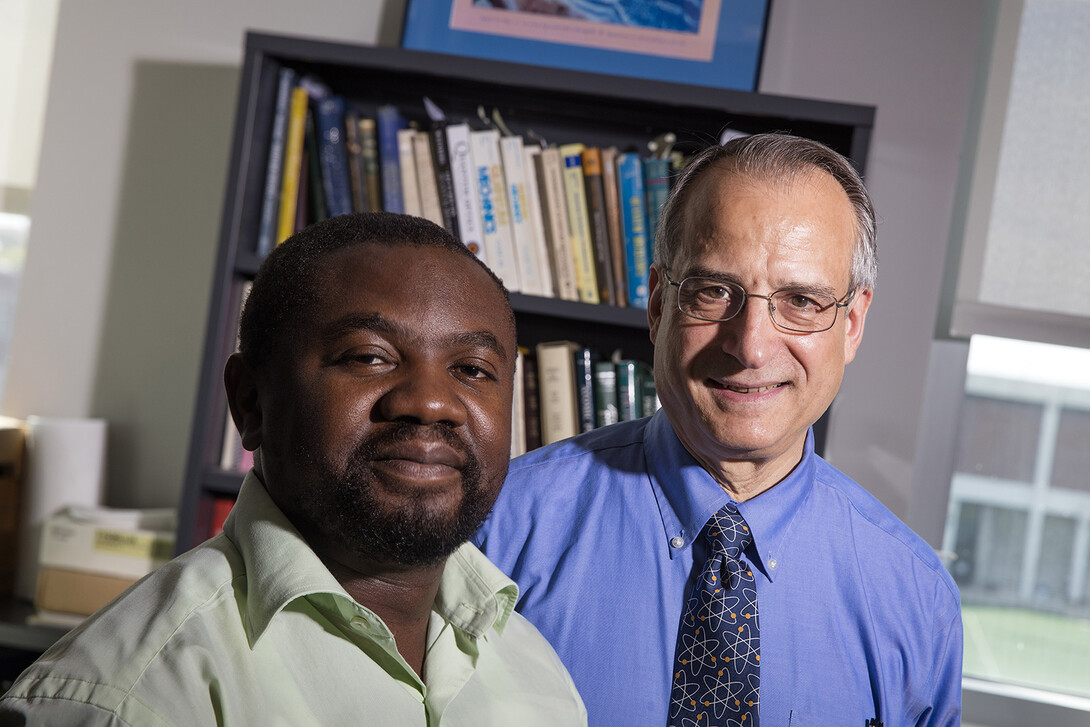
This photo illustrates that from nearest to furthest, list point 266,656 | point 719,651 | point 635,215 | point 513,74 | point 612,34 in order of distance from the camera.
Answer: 1. point 266,656
2. point 719,651
3. point 513,74
4. point 635,215
5. point 612,34

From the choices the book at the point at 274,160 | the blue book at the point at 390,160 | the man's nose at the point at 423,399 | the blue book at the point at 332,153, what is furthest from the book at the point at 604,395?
the man's nose at the point at 423,399

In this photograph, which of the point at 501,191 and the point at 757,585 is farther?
the point at 501,191

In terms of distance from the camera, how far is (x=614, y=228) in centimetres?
202

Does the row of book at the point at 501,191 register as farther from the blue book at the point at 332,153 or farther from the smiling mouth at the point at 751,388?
the smiling mouth at the point at 751,388

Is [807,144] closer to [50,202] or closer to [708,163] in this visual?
[708,163]

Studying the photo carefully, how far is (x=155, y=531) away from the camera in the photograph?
2076 mm

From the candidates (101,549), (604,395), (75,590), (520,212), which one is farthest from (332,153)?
(75,590)

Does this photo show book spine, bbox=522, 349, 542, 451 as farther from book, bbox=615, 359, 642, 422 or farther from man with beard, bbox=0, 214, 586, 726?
man with beard, bbox=0, 214, 586, 726

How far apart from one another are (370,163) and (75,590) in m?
1.17

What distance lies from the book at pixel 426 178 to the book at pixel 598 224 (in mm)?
341

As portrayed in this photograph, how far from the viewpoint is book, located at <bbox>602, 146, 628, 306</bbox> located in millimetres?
2020

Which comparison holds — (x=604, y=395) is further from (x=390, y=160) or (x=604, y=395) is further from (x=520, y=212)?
(x=390, y=160)

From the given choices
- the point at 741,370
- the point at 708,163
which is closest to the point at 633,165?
the point at 708,163

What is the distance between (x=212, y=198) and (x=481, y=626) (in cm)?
185
